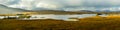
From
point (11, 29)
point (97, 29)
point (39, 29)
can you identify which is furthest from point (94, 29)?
point (11, 29)

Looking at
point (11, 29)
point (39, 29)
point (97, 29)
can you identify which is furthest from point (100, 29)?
point (11, 29)

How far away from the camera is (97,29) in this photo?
30.9m

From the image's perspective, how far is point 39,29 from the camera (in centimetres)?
3161

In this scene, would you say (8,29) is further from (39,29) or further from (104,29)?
(104,29)

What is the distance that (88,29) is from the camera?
3088 centimetres

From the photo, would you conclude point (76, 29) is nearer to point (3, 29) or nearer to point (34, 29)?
point (34, 29)

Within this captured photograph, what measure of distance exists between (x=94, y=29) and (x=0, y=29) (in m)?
10.1

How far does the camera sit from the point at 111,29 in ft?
100

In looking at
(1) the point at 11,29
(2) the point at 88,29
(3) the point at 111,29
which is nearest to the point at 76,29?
(2) the point at 88,29

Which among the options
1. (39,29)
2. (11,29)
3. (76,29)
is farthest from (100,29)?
(11,29)

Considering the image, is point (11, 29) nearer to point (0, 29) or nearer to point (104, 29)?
point (0, 29)

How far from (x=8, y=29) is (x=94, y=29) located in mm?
9400

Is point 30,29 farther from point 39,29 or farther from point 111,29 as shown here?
point 111,29

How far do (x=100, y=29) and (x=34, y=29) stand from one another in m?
7.21
